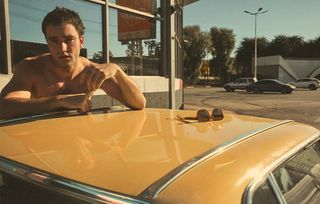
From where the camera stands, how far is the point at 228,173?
126 centimetres

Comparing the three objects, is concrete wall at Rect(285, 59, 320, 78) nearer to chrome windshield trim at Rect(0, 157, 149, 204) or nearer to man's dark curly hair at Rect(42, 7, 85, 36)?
man's dark curly hair at Rect(42, 7, 85, 36)

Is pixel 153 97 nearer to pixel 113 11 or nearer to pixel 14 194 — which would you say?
pixel 113 11

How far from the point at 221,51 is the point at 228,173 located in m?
63.9

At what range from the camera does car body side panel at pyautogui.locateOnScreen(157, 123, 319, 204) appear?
1124mm

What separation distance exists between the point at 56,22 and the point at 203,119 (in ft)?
3.91

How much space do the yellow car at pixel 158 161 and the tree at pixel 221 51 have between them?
2408 inches

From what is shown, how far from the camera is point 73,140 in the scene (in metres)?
1.70

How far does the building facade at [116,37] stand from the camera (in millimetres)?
5234

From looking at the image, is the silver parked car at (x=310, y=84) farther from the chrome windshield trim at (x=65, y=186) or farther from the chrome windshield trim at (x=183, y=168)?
the chrome windshield trim at (x=65, y=186)

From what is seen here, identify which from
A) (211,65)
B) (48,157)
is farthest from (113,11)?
(211,65)

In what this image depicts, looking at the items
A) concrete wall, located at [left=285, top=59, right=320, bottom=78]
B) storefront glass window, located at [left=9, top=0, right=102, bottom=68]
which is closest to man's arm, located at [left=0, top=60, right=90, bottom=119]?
storefront glass window, located at [left=9, top=0, right=102, bottom=68]

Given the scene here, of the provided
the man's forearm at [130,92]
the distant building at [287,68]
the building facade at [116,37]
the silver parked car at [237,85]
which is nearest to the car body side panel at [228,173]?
the man's forearm at [130,92]

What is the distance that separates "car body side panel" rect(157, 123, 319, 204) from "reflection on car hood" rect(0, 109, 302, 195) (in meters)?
0.09

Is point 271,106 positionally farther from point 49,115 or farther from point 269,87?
point 49,115
